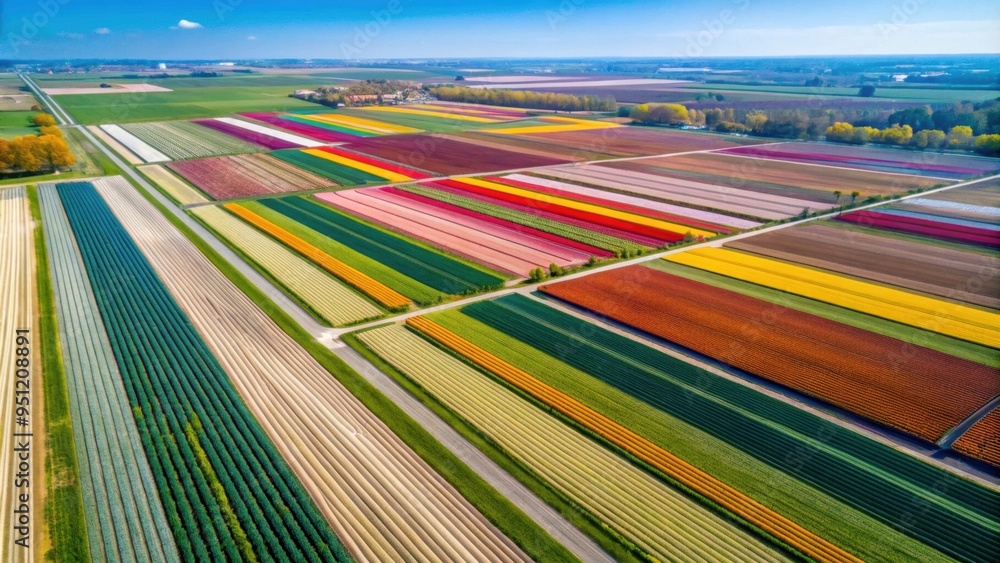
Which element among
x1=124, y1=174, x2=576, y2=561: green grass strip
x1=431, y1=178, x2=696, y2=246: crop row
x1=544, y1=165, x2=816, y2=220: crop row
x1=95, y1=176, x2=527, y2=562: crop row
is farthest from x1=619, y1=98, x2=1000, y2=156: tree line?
x1=95, y1=176, x2=527, y2=562: crop row

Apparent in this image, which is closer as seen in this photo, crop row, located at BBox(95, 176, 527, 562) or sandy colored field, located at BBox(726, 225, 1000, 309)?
crop row, located at BBox(95, 176, 527, 562)

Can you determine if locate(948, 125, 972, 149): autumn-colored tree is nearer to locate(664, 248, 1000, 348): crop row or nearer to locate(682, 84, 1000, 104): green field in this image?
locate(682, 84, 1000, 104): green field

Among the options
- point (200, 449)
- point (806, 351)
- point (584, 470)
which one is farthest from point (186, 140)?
point (806, 351)

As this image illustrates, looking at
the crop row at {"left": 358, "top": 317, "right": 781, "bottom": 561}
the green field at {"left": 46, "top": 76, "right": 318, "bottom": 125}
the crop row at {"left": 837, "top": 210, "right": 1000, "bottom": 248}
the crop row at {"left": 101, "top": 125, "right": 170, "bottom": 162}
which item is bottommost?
the crop row at {"left": 358, "top": 317, "right": 781, "bottom": 561}

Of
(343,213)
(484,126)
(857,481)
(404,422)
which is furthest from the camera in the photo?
(484,126)

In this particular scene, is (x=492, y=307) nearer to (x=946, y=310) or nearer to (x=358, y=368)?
(x=358, y=368)

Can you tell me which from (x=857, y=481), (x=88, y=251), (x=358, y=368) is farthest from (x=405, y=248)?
(x=857, y=481)

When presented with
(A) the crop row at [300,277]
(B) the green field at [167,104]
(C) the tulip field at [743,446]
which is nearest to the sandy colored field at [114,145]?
(B) the green field at [167,104]
